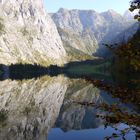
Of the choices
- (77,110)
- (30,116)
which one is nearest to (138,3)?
(30,116)

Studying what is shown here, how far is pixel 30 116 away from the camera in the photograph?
78.1 meters

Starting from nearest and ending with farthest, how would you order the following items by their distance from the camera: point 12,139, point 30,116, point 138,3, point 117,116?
point 138,3
point 117,116
point 12,139
point 30,116

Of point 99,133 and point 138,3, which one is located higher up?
point 138,3

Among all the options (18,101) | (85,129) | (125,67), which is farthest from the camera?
(125,67)

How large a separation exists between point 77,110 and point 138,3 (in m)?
82.4

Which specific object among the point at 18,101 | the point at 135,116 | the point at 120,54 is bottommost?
the point at 18,101

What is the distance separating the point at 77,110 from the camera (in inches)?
3671

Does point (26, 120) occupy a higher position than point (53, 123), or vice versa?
point (26, 120)

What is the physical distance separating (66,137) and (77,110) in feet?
104

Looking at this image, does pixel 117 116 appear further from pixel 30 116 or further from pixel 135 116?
pixel 30 116

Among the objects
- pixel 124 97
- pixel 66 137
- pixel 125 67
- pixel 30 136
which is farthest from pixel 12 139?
pixel 125 67

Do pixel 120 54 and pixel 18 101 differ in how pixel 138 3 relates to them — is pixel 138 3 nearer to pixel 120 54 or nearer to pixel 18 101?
pixel 120 54

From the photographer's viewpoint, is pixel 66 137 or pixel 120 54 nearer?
pixel 120 54

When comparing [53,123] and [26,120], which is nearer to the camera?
[26,120]
